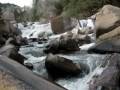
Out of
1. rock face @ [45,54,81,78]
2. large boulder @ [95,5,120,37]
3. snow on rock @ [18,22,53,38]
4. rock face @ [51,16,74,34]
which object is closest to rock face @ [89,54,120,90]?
rock face @ [45,54,81,78]

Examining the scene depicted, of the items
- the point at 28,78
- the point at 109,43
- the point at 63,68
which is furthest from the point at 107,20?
the point at 28,78

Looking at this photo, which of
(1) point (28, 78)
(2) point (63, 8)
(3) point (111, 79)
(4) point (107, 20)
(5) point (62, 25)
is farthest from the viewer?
(2) point (63, 8)

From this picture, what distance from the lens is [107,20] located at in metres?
15.3

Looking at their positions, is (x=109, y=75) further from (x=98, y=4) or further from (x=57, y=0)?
(x=57, y=0)

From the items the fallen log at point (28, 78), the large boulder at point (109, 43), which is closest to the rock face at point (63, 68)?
the large boulder at point (109, 43)

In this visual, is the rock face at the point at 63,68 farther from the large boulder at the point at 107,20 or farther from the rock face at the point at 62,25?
the rock face at the point at 62,25

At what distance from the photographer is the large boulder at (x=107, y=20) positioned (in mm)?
14930

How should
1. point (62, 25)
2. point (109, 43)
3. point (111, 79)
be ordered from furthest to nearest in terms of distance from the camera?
point (62, 25) < point (109, 43) < point (111, 79)

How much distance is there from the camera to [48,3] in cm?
4134

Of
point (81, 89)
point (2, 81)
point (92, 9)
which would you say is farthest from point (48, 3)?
point (2, 81)

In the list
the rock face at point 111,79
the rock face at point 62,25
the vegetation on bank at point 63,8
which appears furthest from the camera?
the rock face at point 62,25

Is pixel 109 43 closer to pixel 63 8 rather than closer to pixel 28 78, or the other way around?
pixel 28 78

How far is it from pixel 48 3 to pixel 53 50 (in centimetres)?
2676

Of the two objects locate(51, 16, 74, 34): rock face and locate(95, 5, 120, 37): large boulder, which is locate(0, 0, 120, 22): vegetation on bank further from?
locate(95, 5, 120, 37): large boulder
